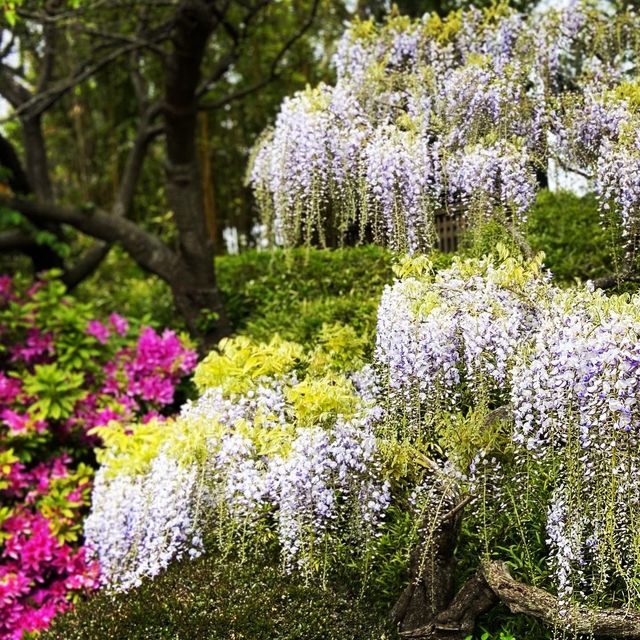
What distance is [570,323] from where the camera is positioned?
268 centimetres

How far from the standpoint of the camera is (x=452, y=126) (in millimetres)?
3693

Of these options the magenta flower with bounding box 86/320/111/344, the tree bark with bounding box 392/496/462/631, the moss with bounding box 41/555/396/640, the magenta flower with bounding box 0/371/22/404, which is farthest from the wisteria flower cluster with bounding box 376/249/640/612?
the magenta flower with bounding box 86/320/111/344

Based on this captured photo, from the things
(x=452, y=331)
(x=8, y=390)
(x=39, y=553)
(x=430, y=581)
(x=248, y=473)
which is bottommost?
(x=39, y=553)

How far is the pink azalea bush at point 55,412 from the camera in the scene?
4375 mm

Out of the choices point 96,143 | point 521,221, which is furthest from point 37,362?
point 96,143

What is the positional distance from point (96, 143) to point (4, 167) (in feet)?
13.6

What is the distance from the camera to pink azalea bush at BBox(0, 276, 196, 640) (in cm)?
438

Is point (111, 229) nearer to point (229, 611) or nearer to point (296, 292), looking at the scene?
point (296, 292)

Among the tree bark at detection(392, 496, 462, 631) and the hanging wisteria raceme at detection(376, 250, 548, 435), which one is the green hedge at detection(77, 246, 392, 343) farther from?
the tree bark at detection(392, 496, 462, 631)

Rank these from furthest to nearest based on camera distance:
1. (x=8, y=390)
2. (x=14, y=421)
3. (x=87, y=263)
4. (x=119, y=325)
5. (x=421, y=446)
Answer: (x=87, y=263), (x=119, y=325), (x=8, y=390), (x=14, y=421), (x=421, y=446)

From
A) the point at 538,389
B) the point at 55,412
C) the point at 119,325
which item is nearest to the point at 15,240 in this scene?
the point at 119,325

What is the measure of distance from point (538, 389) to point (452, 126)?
143cm

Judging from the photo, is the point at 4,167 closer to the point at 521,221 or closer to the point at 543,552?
the point at 521,221

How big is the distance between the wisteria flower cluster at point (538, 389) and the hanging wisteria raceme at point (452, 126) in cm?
46
